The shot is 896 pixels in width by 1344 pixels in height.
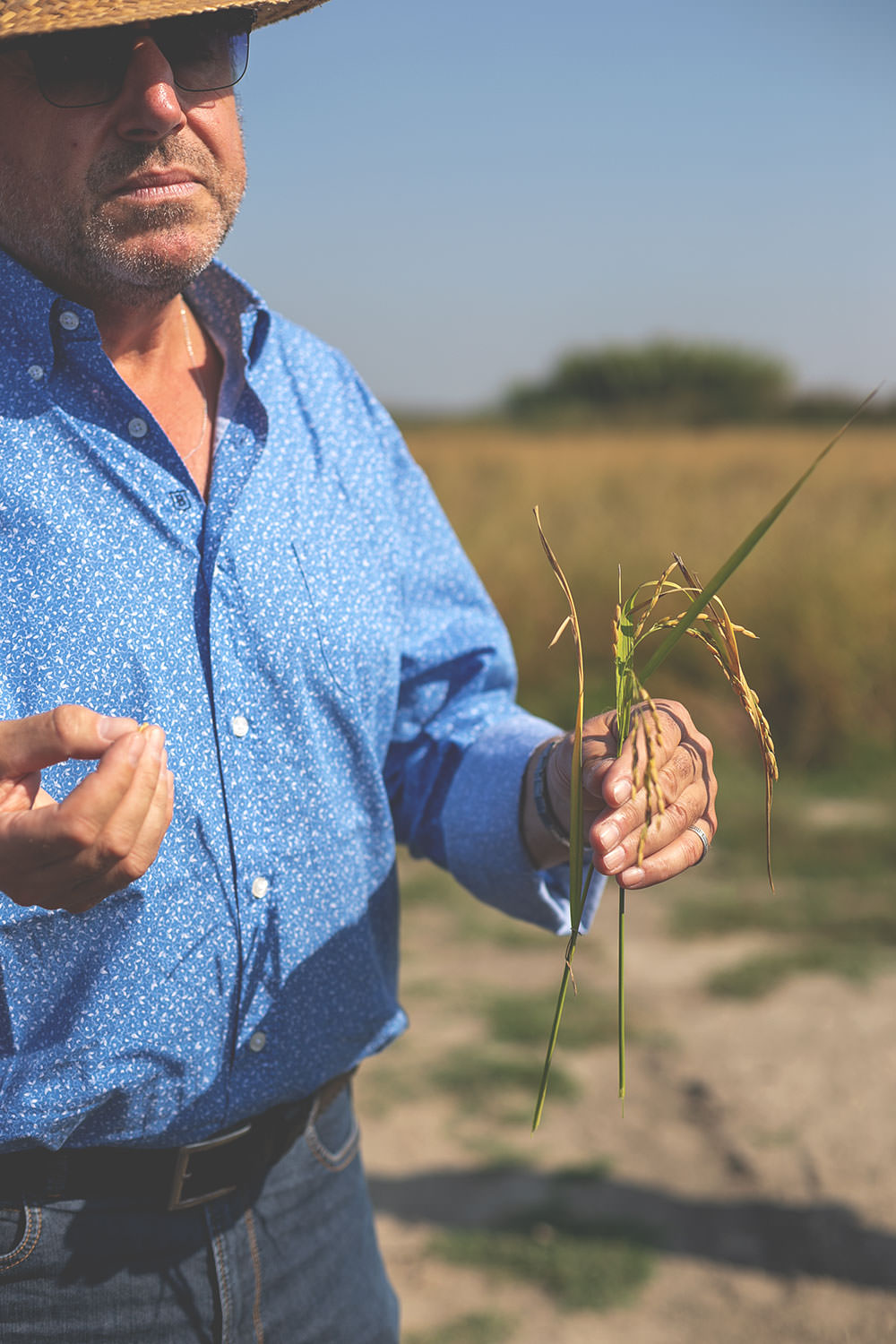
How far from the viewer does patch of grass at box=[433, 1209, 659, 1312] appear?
290 centimetres

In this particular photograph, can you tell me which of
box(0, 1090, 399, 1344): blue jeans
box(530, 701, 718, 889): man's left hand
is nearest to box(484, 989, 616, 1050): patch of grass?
box(0, 1090, 399, 1344): blue jeans

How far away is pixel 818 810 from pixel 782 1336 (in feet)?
11.6

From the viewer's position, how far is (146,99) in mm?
1404

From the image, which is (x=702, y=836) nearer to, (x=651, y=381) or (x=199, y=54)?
(x=199, y=54)

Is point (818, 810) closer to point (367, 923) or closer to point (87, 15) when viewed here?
point (367, 923)

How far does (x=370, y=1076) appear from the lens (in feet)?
12.6

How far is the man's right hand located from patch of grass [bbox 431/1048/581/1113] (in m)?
2.79

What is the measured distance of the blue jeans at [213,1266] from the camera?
1432 millimetres

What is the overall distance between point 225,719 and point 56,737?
0.40m

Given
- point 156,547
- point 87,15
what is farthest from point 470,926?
point 87,15

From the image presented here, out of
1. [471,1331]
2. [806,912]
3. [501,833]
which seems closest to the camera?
[501,833]

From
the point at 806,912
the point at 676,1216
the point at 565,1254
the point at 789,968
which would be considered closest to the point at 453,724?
the point at 565,1254

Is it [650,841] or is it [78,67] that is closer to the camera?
[650,841]

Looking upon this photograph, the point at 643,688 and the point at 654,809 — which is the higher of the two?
the point at 643,688
